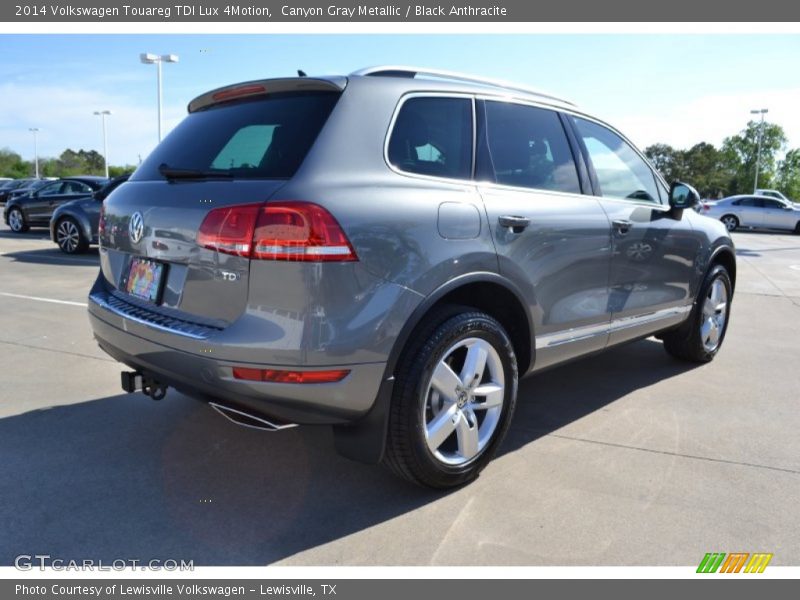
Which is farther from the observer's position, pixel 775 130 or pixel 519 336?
pixel 775 130

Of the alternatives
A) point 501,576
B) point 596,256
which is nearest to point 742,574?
point 501,576

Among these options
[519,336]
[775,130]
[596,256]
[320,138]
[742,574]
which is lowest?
[742,574]

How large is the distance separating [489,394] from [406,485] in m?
0.59

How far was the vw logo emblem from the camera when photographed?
2949mm

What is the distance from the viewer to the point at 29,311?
22.6ft

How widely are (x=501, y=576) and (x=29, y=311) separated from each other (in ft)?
20.6

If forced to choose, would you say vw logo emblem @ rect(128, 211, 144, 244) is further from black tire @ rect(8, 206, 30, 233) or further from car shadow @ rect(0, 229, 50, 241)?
black tire @ rect(8, 206, 30, 233)

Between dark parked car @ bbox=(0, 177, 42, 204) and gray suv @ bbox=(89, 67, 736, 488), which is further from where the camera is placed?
dark parked car @ bbox=(0, 177, 42, 204)

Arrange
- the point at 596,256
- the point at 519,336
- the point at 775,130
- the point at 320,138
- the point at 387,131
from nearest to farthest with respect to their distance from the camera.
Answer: the point at 320,138 → the point at 387,131 → the point at 519,336 → the point at 596,256 → the point at 775,130

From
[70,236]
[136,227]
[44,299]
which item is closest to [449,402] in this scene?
[136,227]

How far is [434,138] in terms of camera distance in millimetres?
3012

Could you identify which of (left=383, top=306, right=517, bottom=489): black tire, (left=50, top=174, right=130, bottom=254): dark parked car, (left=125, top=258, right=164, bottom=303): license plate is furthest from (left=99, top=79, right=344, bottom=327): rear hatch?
(left=50, top=174, right=130, bottom=254): dark parked car

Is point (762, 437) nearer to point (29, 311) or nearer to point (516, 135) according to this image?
point (516, 135)

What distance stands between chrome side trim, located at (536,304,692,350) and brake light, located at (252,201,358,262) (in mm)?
1427
